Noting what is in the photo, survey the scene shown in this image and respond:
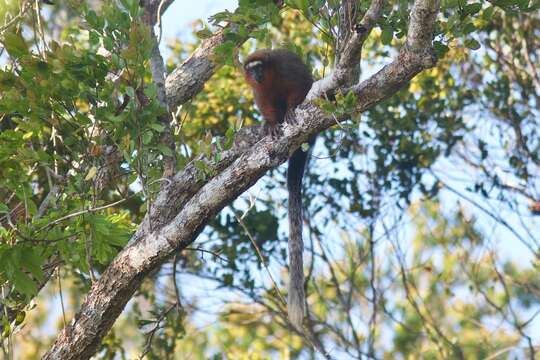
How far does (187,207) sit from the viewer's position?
3.97 metres

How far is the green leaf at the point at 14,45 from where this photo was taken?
397cm

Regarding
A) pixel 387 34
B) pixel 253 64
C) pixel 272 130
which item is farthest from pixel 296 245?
pixel 387 34

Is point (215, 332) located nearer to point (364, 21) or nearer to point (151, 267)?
point (151, 267)

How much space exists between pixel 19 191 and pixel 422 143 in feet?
12.7

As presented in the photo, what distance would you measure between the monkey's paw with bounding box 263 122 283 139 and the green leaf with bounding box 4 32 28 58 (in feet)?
4.11

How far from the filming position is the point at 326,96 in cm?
381

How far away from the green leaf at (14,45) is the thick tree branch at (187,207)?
962 mm

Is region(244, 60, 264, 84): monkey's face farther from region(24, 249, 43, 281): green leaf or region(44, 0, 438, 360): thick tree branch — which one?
region(24, 249, 43, 281): green leaf

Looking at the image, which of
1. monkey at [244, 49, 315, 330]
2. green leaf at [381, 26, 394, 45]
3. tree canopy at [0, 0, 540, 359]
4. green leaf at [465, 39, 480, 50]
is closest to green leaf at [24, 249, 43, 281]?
tree canopy at [0, 0, 540, 359]

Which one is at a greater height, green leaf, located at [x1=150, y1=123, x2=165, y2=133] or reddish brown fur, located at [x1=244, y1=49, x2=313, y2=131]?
reddish brown fur, located at [x1=244, y1=49, x2=313, y2=131]

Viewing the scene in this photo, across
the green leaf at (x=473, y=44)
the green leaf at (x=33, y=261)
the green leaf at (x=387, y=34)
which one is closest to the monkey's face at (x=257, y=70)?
the green leaf at (x=387, y=34)

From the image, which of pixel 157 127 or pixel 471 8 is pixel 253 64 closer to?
pixel 157 127

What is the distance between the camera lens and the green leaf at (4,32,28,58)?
13.0 ft

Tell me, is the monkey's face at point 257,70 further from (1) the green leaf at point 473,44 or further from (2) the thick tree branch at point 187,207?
(1) the green leaf at point 473,44
